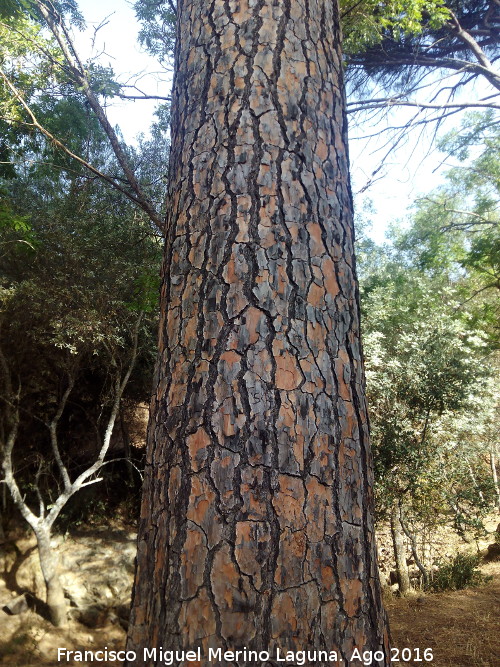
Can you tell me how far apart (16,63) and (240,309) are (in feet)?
18.2

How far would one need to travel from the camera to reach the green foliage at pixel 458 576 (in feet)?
28.4

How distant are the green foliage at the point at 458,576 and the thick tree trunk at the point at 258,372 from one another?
9315 millimetres

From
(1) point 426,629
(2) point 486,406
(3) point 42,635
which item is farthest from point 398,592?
(3) point 42,635

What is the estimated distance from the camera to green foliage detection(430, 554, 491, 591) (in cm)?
865

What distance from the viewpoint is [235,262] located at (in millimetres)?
1122

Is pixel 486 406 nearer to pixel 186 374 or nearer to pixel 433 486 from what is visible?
pixel 433 486

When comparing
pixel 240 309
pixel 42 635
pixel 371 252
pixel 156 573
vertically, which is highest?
pixel 371 252

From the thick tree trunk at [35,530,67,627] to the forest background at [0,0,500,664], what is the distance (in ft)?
0.08

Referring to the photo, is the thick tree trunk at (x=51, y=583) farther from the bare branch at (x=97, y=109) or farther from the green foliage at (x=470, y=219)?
the green foliage at (x=470, y=219)

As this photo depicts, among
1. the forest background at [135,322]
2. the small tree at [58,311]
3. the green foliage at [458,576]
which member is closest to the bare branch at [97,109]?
the forest background at [135,322]

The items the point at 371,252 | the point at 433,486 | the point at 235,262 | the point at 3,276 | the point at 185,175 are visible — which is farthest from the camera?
the point at 371,252

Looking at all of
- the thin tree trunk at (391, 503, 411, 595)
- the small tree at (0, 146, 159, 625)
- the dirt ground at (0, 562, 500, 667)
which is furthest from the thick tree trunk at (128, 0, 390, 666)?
the thin tree trunk at (391, 503, 411, 595)

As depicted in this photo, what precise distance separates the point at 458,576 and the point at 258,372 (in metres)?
9.66

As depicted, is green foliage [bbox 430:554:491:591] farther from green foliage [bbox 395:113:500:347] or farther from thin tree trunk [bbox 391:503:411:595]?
green foliage [bbox 395:113:500:347]
